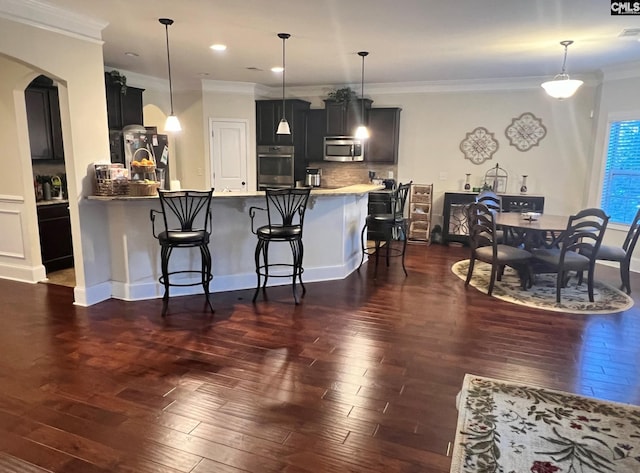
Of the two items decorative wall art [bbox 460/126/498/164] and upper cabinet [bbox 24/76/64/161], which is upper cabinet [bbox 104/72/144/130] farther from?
decorative wall art [bbox 460/126/498/164]

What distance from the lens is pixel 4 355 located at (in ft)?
10.5

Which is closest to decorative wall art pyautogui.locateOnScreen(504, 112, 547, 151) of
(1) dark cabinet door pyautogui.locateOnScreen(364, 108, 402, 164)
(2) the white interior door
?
(1) dark cabinet door pyautogui.locateOnScreen(364, 108, 402, 164)

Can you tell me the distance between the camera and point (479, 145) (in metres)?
7.13

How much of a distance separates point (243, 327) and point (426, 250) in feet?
13.0

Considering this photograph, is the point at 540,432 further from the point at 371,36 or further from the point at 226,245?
the point at 371,36

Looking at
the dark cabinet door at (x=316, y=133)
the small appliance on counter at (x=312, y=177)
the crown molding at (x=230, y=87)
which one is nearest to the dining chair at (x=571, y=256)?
the small appliance on counter at (x=312, y=177)

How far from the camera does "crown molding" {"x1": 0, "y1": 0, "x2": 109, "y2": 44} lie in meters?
3.39

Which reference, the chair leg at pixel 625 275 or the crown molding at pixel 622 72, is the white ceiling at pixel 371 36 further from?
the chair leg at pixel 625 275

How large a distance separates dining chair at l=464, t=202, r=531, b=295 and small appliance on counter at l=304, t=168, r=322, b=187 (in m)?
3.31

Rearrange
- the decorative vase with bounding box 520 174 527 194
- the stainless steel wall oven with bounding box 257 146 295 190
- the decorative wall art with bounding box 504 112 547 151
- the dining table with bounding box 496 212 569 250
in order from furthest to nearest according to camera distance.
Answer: the stainless steel wall oven with bounding box 257 146 295 190 → the decorative vase with bounding box 520 174 527 194 → the decorative wall art with bounding box 504 112 547 151 → the dining table with bounding box 496 212 569 250

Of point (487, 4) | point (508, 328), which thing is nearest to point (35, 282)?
point (508, 328)

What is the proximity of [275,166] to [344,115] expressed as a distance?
4.87ft

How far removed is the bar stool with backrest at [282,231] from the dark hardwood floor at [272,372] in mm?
285

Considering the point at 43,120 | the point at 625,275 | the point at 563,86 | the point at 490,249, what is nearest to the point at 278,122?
the point at 43,120
